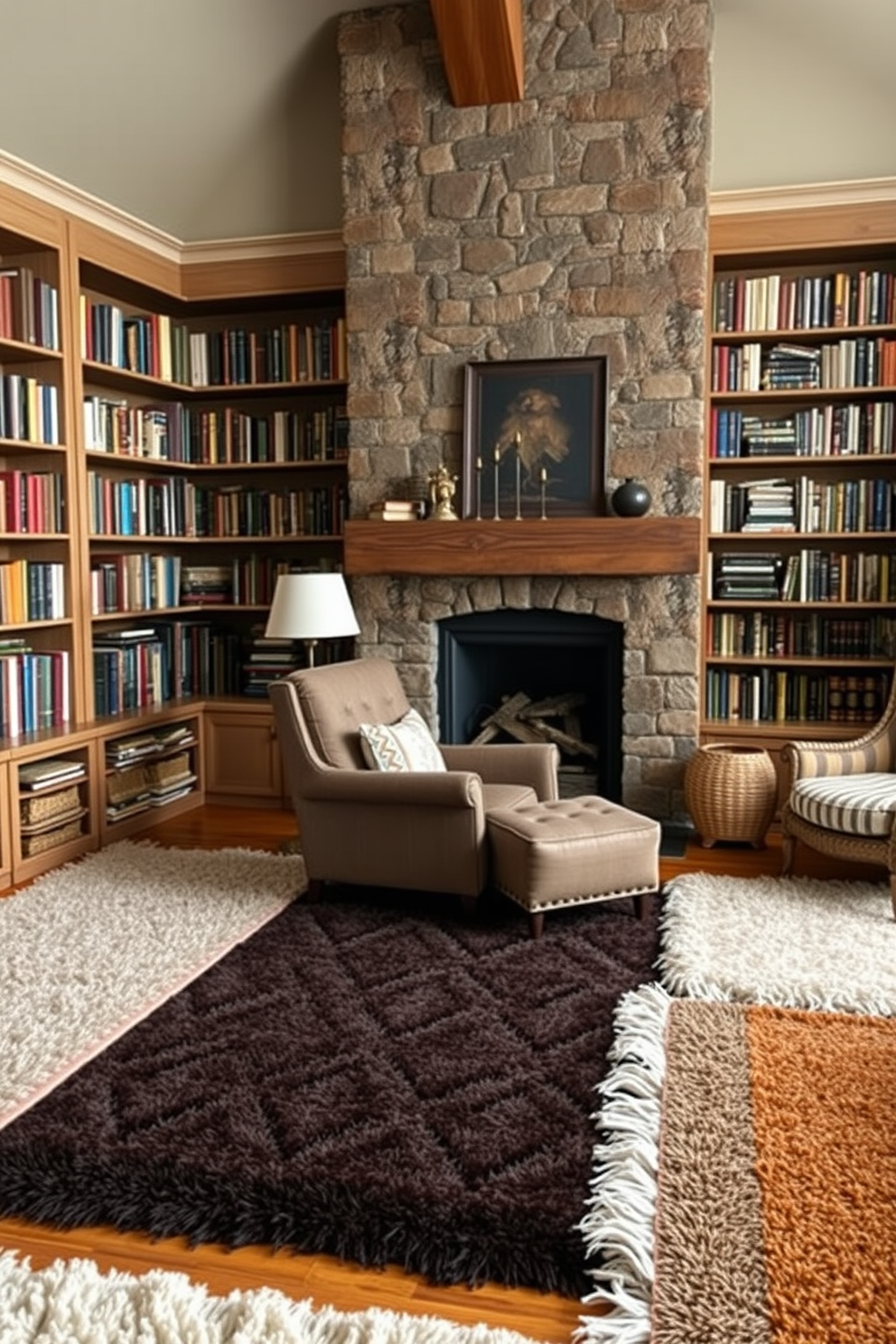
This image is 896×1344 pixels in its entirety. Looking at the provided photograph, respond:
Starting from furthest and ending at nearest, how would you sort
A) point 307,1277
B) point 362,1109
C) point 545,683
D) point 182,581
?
point 182,581, point 545,683, point 362,1109, point 307,1277

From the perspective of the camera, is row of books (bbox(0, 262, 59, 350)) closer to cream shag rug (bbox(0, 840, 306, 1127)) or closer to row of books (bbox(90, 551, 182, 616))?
row of books (bbox(90, 551, 182, 616))

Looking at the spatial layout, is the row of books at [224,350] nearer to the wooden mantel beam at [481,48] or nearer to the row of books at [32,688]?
the wooden mantel beam at [481,48]

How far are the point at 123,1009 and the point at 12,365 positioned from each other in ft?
9.77

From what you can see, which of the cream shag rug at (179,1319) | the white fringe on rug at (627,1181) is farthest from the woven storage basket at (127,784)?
the cream shag rug at (179,1319)

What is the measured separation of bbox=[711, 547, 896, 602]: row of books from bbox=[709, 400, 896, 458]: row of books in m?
0.47

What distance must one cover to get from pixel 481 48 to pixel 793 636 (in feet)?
9.53

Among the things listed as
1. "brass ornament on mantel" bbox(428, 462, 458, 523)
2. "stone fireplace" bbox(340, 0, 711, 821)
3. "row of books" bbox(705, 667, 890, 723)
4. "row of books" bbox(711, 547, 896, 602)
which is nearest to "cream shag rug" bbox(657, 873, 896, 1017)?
"stone fireplace" bbox(340, 0, 711, 821)

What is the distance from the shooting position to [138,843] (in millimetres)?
4922

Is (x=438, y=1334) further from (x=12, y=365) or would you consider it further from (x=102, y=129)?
(x=102, y=129)

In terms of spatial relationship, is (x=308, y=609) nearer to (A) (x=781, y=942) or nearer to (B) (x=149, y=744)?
(B) (x=149, y=744)

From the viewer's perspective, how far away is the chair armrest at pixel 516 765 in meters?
4.52

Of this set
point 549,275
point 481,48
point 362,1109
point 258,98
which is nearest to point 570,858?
point 362,1109

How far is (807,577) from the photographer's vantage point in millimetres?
5230

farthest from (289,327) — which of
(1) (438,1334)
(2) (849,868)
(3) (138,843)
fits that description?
(1) (438,1334)
